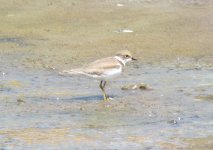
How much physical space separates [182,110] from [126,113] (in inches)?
28.2

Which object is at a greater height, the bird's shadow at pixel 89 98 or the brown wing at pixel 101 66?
the brown wing at pixel 101 66

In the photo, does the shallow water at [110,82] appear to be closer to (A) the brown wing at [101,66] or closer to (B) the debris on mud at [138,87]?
(B) the debris on mud at [138,87]

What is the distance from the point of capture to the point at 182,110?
1090 cm

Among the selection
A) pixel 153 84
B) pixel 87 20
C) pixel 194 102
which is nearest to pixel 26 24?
pixel 87 20

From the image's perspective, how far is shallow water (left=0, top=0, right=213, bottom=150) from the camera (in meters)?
9.62

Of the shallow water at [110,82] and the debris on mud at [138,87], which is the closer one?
the shallow water at [110,82]

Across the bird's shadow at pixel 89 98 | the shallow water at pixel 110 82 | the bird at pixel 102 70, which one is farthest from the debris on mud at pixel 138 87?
the bird at pixel 102 70

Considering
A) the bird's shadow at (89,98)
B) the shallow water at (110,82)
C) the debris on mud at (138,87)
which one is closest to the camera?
the shallow water at (110,82)

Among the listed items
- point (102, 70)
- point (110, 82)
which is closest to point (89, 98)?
point (102, 70)

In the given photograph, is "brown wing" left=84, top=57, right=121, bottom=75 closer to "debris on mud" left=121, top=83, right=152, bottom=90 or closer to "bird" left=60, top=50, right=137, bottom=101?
"bird" left=60, top=50, right=137, bottom=101

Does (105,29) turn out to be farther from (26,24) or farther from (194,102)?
(194,102)

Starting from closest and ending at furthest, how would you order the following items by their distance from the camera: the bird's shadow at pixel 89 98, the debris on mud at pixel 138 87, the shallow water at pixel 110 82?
the shallow water at pixel 110 82 → the bird's shadow at pixel 89 98 → the debris on mud at pixel 138 87

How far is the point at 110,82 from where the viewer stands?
42.8 feet

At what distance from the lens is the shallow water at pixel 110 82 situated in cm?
962
